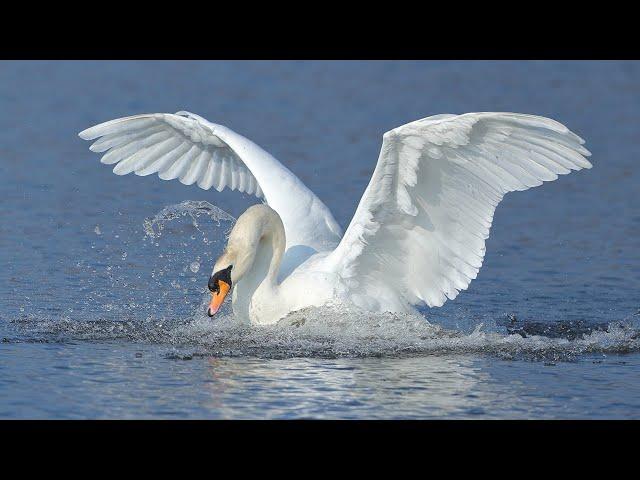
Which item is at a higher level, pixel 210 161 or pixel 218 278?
pixel 210 161

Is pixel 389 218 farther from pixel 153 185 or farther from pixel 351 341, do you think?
pixel 153 185

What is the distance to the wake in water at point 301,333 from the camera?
32.0ft

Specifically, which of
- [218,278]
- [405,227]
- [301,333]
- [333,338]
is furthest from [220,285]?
[405,227]

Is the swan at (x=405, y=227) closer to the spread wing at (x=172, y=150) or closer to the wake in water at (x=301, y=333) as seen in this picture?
the wake in water at (x=301, y=333)

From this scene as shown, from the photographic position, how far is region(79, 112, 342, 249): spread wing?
11.4 m

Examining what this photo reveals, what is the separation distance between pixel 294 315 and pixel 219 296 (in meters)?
0.58

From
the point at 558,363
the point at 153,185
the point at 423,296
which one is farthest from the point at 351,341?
the point at 153,185

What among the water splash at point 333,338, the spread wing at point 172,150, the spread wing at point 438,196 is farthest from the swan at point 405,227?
the spread wing at point 172,150

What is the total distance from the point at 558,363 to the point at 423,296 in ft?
4.22

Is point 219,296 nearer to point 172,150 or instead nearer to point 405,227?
point 405,227

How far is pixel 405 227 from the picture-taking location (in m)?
10.1

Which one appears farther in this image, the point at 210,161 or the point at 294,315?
the point at 210,161

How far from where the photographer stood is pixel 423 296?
34.0 feet

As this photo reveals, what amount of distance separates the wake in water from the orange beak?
268 millimetres
